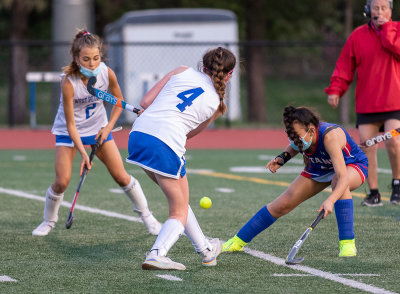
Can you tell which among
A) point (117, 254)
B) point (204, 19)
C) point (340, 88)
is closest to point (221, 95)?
point (117, 254)

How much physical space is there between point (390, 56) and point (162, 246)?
13.3 ft

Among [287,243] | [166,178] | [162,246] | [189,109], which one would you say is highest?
[189,109]

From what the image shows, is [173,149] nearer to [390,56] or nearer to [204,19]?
[390,56]

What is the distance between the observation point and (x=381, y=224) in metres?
7.43

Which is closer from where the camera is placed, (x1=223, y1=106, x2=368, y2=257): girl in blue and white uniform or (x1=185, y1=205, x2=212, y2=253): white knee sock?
(x1=185, y1=205, x2=212, y2=253): white knee sock

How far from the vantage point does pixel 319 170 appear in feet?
20.1

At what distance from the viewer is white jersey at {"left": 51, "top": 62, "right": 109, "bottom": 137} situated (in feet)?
22.7

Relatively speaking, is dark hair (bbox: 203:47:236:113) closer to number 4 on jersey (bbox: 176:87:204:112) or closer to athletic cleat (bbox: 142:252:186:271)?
number 4 on jersey (bbox: 176:87:204:112)

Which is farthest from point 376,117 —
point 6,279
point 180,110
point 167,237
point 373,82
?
point 6,279

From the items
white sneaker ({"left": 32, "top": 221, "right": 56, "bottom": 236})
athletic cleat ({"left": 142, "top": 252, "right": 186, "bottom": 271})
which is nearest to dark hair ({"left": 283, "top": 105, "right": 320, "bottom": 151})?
athletic cleat ({"left": 142, "top": 252, "right": 186, "bottom": 271})

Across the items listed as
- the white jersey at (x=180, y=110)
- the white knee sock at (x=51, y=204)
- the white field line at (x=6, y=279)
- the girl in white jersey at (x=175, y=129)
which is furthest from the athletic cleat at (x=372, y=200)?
the white field line at (x=6, y=279)

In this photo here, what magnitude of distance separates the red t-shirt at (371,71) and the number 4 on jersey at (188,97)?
329 centimetres

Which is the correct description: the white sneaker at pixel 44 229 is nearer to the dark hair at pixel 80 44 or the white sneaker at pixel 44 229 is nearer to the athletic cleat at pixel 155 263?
the dark hair at pixel 80 44

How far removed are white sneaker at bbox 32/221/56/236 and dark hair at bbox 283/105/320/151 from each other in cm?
245
